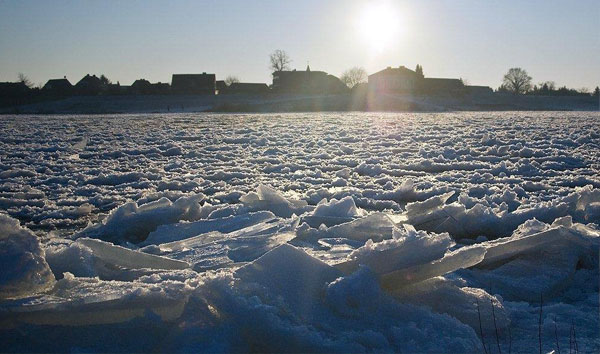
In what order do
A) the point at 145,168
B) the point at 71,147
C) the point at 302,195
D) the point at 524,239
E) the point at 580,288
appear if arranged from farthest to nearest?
the point at 71,147
the point at 145,168
the point at 302,195
the point at 524,239
the point at 580,288

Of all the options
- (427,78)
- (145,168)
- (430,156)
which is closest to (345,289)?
(145,168)

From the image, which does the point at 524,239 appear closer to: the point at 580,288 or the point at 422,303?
the point at 580,288

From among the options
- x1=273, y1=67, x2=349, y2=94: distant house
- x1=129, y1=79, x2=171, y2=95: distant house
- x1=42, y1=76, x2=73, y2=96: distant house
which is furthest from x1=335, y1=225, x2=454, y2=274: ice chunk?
x1=42, y1=76, x2=73, y2=96: distant house

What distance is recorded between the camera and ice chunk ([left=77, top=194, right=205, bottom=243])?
4094 mm

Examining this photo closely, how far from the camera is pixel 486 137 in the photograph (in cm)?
1147

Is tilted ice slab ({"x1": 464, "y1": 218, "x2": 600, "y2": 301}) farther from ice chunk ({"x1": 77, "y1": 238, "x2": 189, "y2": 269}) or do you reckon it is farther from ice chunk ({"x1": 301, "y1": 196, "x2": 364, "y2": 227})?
ice chunk ({"x1": 77, "y1": 238, "x2": 189, "y2": 269})

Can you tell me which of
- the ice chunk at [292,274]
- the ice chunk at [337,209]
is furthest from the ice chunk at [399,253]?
the ice chunk at [337,209]

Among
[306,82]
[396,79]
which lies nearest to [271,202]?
[396,79]

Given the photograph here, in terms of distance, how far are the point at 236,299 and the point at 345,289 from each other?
1.45 feet

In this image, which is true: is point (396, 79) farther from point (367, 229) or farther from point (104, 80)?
point (367, 229)

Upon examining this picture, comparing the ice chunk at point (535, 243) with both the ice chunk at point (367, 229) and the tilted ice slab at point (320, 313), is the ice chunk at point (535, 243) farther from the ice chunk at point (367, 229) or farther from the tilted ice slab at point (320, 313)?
the tilted ice slab at point (320, 313)

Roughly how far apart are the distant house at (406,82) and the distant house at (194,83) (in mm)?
18253

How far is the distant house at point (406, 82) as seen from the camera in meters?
63.5

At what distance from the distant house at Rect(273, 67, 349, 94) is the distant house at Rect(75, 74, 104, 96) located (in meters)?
20.0
